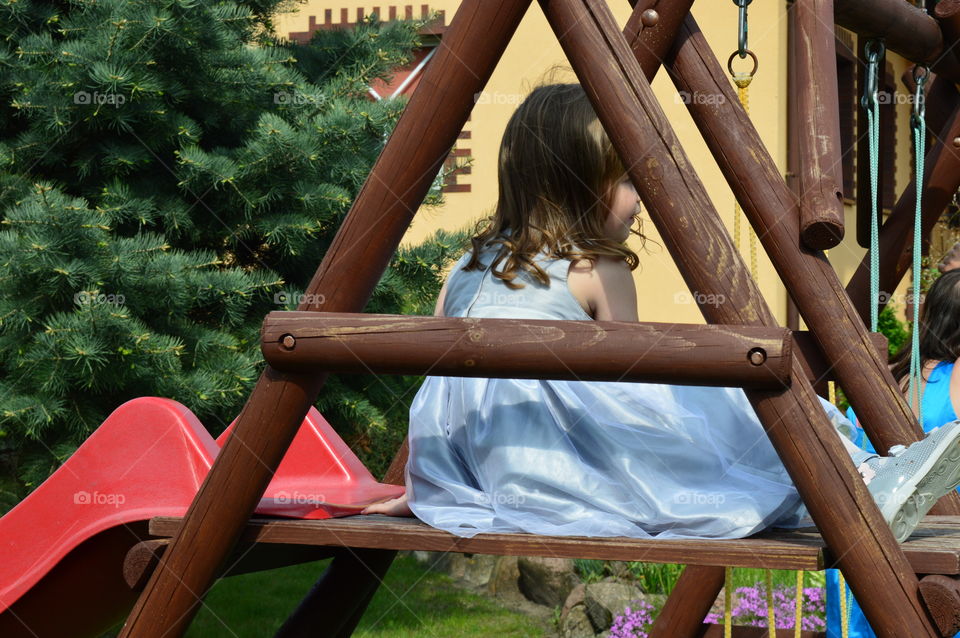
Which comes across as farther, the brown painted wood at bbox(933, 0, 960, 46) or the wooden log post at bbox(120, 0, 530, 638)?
the brown painted wood at bbox(933, 0, 960, 46)

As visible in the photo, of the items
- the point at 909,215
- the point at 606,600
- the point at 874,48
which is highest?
the point at 874,48

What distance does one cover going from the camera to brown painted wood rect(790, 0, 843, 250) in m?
2.20

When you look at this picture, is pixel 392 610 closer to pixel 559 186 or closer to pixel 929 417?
pixel 929 417

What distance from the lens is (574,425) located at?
6.84 ft

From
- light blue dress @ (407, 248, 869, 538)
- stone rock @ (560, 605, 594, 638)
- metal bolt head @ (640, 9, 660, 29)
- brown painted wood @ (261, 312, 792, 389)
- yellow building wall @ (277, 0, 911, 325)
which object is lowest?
stone rock @ (560, 605, 594, 638)

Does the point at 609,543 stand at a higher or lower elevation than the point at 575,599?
higher

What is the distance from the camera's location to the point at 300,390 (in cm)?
181

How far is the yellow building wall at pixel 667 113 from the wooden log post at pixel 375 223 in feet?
20.2

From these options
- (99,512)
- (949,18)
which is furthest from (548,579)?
(99,512)

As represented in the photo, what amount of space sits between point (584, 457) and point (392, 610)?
11.7 feet

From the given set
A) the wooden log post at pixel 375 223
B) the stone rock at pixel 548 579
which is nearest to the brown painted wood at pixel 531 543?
the wooden log post at pixel 375 223

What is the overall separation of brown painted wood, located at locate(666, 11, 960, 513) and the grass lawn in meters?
3.09

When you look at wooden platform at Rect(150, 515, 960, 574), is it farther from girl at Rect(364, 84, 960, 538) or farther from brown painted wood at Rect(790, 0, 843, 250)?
brown painted wood at Rect(790, 0, 843, 250)

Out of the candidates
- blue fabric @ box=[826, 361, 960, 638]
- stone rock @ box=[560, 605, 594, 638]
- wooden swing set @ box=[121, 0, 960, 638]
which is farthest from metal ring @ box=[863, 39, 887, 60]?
stone rock @ box=[560, 605, 594, 638]
